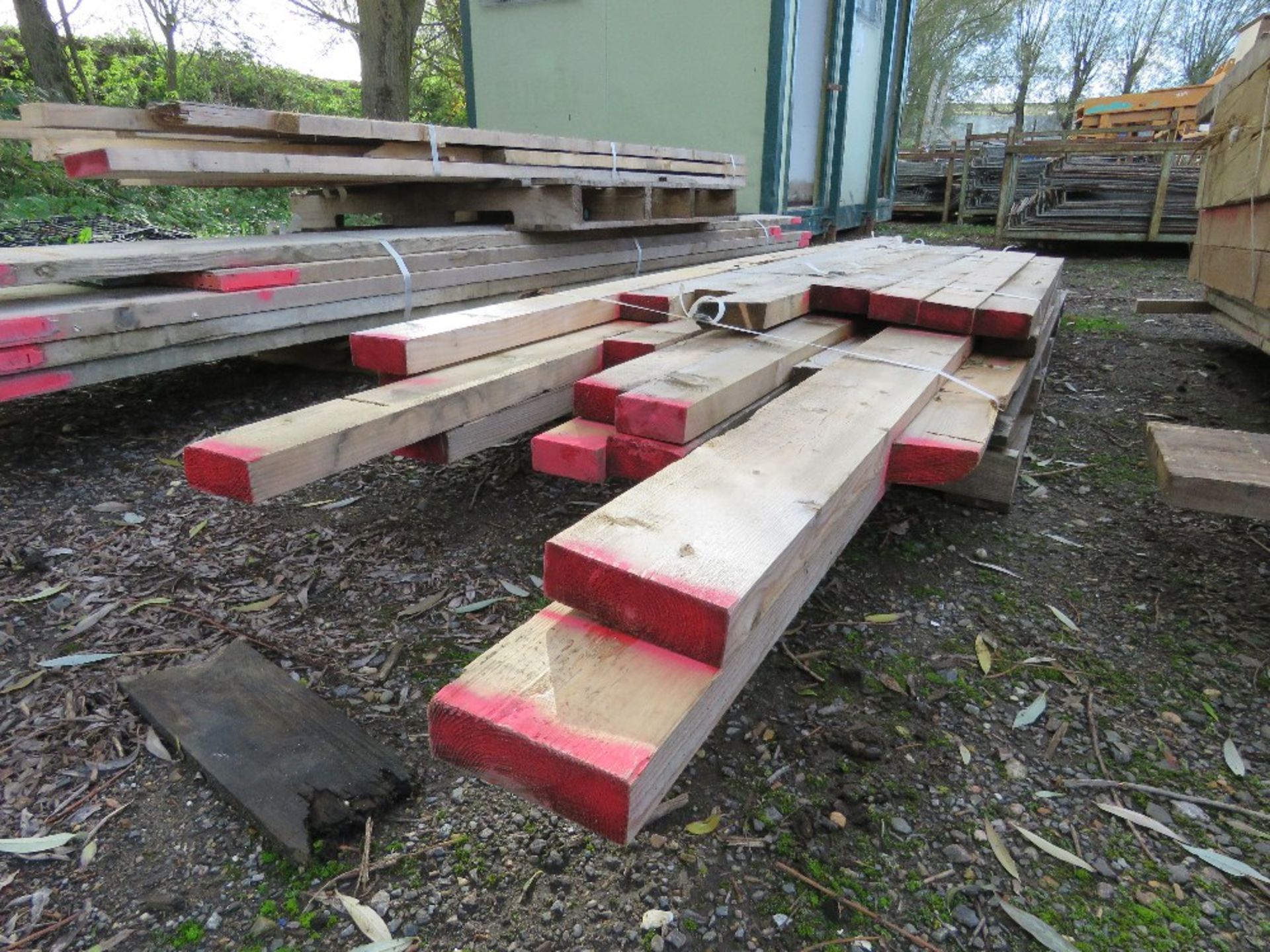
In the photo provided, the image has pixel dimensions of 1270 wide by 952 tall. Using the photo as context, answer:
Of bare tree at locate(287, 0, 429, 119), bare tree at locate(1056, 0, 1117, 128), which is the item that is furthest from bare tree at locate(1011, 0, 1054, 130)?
bare tree at locate(287, 0, 429, 119)

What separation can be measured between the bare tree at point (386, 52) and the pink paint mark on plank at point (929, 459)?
39.5 feet

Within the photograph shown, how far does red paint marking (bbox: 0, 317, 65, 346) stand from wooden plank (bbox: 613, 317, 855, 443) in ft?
8.14

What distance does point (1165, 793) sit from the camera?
6.18 feet

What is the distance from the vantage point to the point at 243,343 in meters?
3.83

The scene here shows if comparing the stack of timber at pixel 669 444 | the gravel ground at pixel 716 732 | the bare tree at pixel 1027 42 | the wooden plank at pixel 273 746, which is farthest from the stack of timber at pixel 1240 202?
the bare tree at pixel 1027 42

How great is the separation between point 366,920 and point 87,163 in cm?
346

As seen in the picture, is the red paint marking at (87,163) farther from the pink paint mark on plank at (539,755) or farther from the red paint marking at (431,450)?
the pink paint mark on plank at (539,755)

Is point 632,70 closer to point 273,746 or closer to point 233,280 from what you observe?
point 233,280

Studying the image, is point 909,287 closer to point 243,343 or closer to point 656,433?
point 656,433

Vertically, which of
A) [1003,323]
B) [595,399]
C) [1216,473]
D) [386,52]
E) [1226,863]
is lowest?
[1226,863]

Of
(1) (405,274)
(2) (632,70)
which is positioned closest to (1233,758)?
(1) (405,274)

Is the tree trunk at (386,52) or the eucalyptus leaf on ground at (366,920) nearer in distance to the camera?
the eucalyptus leaf on ground at (366,920)

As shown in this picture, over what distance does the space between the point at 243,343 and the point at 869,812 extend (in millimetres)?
3525

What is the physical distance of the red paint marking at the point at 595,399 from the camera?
89.4 inches
